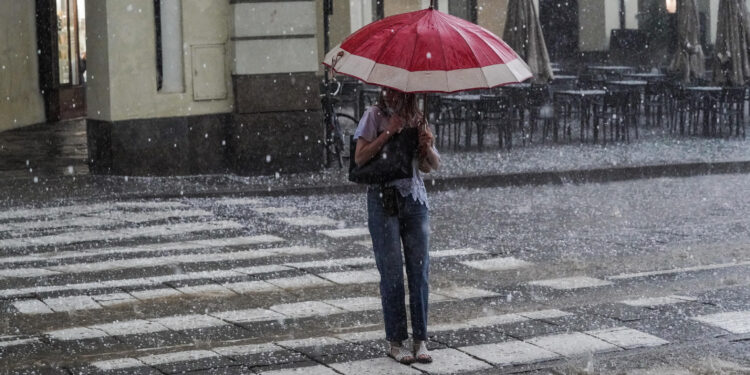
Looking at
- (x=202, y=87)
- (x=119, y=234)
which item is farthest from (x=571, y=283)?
(x=202, y=87)

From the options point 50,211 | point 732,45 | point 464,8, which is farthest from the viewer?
point 464,8

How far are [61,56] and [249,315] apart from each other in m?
19.6

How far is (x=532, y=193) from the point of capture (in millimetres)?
15227

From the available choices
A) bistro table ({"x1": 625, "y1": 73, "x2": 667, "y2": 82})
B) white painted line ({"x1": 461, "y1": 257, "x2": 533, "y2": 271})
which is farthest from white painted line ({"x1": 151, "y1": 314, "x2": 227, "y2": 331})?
bistro table ({"x1": 625, "y1": 73, "x2": 667, "y2": 82})

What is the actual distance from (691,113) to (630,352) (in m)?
15.3

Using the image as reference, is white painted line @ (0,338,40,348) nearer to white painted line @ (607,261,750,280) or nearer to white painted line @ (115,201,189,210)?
white painted line @ (607,261,750,280)

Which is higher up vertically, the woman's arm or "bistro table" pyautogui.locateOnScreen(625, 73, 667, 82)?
"bistro table" pyautogui.locateOnScreen(625, 73, 667, 82)

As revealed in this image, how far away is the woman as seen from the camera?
6.77 meters

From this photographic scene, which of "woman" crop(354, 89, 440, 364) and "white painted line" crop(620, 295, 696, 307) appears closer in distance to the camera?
"woman" crop(354, 89, 440, 364)

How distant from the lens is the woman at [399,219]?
6770 mm

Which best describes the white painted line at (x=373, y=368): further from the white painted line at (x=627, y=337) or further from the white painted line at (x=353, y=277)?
the white painted line at (x=353, y=277)

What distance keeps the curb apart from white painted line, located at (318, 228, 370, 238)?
3.09m

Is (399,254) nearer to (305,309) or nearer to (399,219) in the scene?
(399,219)

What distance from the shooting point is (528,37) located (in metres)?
21.6
